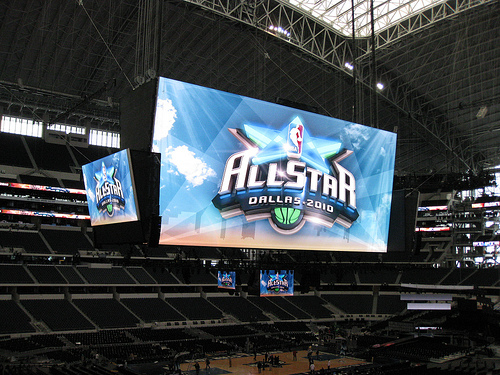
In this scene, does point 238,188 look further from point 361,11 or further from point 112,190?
point 361,11

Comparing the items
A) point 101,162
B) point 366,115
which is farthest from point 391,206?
point 366,115

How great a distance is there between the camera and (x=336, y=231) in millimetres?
16656

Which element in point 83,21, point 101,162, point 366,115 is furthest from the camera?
point 366,115

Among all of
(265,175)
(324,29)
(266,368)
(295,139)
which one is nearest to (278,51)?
(324,29)

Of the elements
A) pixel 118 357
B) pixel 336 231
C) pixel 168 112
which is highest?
pixel 168 112

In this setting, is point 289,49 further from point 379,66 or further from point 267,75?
point 379,66

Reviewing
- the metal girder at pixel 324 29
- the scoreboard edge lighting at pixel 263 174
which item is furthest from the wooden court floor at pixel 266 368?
the metal girder at pixel 324 29

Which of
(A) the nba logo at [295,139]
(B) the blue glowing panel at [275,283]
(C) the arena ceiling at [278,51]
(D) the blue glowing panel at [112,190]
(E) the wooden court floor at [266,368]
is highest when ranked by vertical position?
(C) the arena ceiling at [278,51]

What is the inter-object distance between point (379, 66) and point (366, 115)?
6758mm

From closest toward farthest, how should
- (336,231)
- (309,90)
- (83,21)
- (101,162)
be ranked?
(101,162)
(336,231)
(83,21)
(309,90)

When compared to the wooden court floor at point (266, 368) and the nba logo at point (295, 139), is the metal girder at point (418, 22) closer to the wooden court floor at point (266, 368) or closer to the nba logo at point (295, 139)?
the wooden court floor at point (266, 368)

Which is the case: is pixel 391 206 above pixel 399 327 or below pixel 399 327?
above

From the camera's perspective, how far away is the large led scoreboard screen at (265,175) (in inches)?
531

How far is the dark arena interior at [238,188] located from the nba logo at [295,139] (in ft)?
0.16
